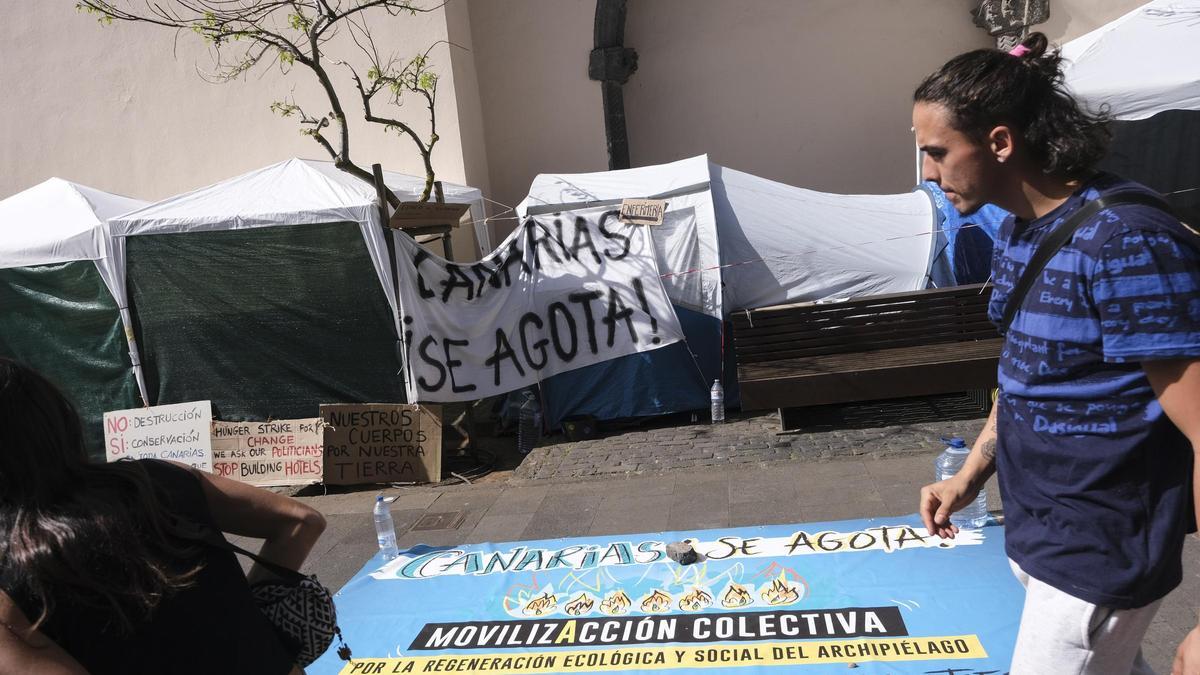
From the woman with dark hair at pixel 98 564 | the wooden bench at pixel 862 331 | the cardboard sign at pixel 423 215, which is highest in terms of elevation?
the cardboard sign at pixel 423 215

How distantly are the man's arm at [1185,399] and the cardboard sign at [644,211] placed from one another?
6.04 meters

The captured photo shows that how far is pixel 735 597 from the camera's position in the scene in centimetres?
364

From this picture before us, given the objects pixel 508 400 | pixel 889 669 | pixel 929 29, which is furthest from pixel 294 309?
pixel 929 29

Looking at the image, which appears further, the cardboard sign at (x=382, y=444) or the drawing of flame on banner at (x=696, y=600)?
the cardboard sign at (x=382, y=444)

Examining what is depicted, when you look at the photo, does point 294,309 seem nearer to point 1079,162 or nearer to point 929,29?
point 1079,162

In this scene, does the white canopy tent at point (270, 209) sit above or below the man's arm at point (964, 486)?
above

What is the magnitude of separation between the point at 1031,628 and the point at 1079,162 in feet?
3.13

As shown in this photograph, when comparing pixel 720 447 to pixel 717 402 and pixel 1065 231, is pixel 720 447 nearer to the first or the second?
pixel 717 402

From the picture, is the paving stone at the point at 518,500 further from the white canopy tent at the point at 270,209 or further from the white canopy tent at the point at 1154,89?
the white canopy tent at the point at 1154,89

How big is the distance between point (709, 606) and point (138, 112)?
33.0 feet

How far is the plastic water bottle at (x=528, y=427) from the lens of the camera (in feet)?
24.9

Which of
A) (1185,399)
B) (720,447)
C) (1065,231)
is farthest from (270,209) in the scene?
(1185,399)

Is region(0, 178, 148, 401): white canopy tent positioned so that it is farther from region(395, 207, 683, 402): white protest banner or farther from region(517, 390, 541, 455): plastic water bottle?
region(517, 390, 541, 455): plastic water bottle

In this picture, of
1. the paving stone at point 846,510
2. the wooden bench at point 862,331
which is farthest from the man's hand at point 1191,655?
the wooden bench at point 862,331
